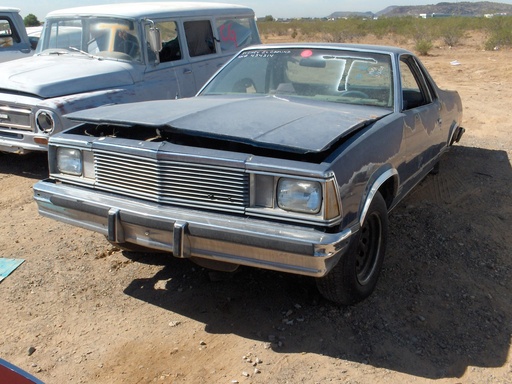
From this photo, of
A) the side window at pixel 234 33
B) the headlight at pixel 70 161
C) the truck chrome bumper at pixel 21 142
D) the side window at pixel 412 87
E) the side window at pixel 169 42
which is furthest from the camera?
the side window at pixel 234 33

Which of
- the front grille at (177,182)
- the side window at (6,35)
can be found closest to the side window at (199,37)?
the side window at (6,35)

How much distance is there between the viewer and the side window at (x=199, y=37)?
727 cm

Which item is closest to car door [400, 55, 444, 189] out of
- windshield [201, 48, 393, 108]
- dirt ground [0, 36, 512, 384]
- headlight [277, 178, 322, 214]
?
windshield [201, 48, 393, 108]

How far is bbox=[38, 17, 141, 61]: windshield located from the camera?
22.0 feet

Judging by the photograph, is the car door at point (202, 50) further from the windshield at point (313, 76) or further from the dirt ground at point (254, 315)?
the dirt ground at point (254, 315)

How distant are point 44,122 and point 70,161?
2418 millimetres

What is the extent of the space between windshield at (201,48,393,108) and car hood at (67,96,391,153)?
19 cm

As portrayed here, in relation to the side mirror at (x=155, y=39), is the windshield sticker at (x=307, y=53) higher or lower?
higher

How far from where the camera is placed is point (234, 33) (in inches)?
322

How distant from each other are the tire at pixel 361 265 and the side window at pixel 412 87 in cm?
116

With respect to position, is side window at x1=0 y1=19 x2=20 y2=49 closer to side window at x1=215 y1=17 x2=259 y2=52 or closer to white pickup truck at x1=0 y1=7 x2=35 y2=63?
white pickup truck at x1=0 y1=7 x2=35 y2=63

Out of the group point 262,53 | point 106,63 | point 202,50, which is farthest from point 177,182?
point 202,50

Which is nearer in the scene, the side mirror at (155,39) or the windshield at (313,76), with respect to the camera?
the windshield at (313,76)

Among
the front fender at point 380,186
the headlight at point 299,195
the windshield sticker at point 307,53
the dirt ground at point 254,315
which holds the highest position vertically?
the windshield sticker at point 307,53
